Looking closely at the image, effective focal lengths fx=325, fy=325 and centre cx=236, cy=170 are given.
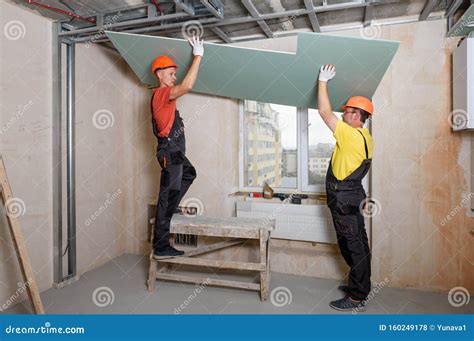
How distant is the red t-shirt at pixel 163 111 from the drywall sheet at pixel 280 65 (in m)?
0.40

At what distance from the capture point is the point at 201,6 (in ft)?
8.67

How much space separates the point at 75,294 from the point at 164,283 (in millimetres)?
776

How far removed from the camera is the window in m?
3.41

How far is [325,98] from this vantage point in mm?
2521

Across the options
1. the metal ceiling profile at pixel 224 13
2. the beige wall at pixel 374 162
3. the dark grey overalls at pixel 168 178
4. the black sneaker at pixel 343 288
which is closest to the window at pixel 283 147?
the beige wall at pixel 374 162

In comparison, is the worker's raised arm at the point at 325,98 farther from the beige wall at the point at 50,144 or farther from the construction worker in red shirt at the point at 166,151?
the beige wall at the point at 50,144

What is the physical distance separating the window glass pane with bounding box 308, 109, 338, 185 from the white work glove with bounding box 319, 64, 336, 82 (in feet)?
2.76

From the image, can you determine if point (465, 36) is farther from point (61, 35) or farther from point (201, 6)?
point (61, 35)

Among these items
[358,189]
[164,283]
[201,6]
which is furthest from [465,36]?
[164,283]

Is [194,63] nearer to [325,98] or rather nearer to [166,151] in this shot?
[166,151]

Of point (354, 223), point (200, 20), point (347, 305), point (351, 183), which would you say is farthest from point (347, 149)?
point (200, 20)

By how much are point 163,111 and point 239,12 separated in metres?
1.17

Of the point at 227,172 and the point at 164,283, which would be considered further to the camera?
the point at 227,172

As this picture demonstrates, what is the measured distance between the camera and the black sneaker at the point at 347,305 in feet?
8.61
